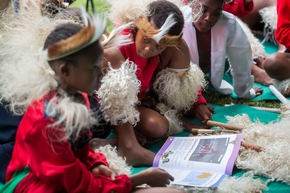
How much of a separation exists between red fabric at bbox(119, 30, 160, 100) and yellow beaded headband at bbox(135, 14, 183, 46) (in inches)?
3.4

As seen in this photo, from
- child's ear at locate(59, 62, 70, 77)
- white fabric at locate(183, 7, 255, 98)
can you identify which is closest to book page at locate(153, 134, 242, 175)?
white fabric at locate(183, 7, 255, 98)

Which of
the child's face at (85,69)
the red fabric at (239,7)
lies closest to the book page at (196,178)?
the child's face at (85,69)

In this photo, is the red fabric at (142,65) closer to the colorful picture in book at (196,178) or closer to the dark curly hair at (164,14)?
the dark curly hair at (164,14)

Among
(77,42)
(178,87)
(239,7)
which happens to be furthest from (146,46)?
(239,7)

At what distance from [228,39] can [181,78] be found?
41 cm

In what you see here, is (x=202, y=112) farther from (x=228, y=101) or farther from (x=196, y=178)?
(x=196, y=178)

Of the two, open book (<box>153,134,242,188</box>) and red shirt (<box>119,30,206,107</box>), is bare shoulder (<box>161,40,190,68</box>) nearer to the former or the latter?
red shirt (<box>119,30,206,107</box>)

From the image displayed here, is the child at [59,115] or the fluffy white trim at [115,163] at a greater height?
the child at [59,115]

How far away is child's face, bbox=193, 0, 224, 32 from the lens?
183 cm

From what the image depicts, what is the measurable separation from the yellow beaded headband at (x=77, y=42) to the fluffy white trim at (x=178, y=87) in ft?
2.59

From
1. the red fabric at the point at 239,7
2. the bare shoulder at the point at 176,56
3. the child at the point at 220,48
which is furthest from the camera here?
the red fabric at the point at 239,7

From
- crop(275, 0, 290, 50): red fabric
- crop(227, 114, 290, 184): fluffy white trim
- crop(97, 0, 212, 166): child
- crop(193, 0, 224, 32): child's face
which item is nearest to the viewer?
crop(227, 114, 290, 184): fluffy white trim

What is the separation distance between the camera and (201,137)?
1.65 m

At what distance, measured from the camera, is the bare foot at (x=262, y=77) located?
229cm
